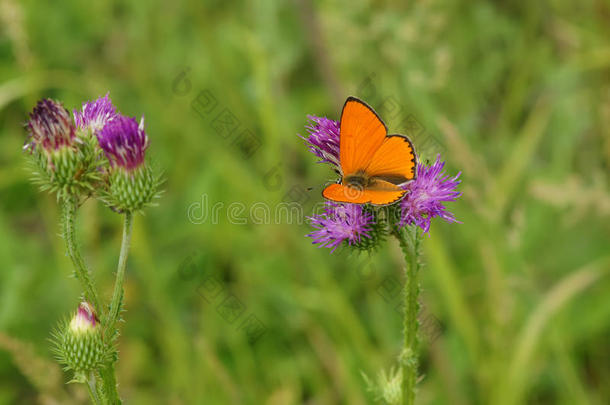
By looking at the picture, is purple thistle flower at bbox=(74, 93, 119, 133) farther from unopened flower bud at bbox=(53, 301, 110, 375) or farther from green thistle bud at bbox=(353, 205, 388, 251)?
green thistle bud at bbox=(353, 205, 388, 251)

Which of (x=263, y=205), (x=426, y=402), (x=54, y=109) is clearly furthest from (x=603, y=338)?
(x=54, y=109)

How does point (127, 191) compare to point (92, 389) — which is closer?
point (92, 389)

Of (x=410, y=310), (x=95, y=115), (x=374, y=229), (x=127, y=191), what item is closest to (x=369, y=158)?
(x=374, y=229)

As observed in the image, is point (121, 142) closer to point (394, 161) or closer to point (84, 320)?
point (84, 320)

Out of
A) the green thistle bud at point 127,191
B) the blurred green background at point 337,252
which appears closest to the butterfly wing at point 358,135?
the green thistle bud at point 127,191

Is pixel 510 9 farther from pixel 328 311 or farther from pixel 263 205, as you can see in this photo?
pixel 328 311

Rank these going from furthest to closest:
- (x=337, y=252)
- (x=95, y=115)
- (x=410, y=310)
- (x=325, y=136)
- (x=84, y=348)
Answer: (x=337, y=252) → (x=95, y=115) → (x=325, y=136) → (x=410, y=310) → (x=84, y=348)

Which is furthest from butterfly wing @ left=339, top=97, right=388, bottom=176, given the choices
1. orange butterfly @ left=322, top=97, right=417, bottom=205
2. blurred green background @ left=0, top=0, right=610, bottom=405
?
blurred green background @ left=0, top=0, right=610, bottom=405
